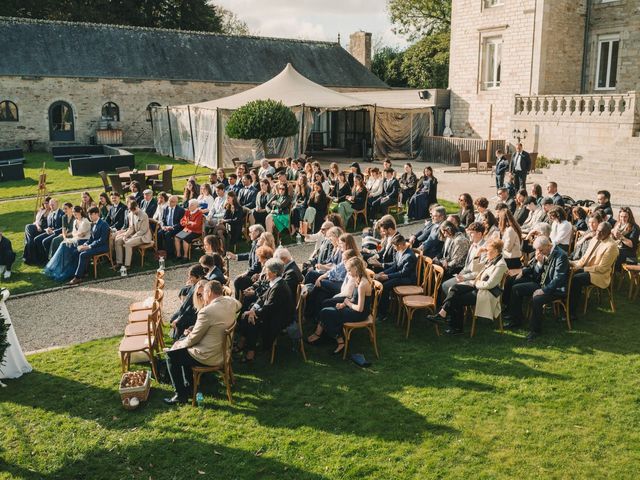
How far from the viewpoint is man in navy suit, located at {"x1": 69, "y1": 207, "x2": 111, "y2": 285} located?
34.4 ft

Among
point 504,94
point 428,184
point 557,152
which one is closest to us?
point 428,184

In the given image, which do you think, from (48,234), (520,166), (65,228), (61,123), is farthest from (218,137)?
(61,123)

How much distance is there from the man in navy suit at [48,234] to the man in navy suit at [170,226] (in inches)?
77.8

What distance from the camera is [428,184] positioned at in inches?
571

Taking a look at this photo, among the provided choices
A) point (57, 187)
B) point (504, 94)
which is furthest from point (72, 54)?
point (504, 94)

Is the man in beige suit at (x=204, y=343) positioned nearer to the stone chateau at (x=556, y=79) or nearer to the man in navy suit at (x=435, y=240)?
the man in navy suit at (x=435, y=240)

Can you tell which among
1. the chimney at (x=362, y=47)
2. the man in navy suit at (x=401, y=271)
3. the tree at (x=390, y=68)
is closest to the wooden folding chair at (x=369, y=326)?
the man in navy suit at (x=401, y=271)

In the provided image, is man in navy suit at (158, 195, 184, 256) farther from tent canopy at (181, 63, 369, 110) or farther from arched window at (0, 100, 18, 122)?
arched window at (0, 100, 18, 122)

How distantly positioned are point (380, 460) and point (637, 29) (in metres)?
22.7

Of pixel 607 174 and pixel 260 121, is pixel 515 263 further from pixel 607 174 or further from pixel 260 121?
pixel 260 121

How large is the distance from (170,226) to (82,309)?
2.99m

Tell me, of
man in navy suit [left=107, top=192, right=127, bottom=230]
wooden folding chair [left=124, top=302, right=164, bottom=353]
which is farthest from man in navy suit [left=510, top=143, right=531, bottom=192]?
wooden folding chair [left=124, top=302, right=164, bottom=353]

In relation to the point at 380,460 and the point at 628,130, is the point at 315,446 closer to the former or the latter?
the point at 380,460

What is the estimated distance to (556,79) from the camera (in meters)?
24.1
